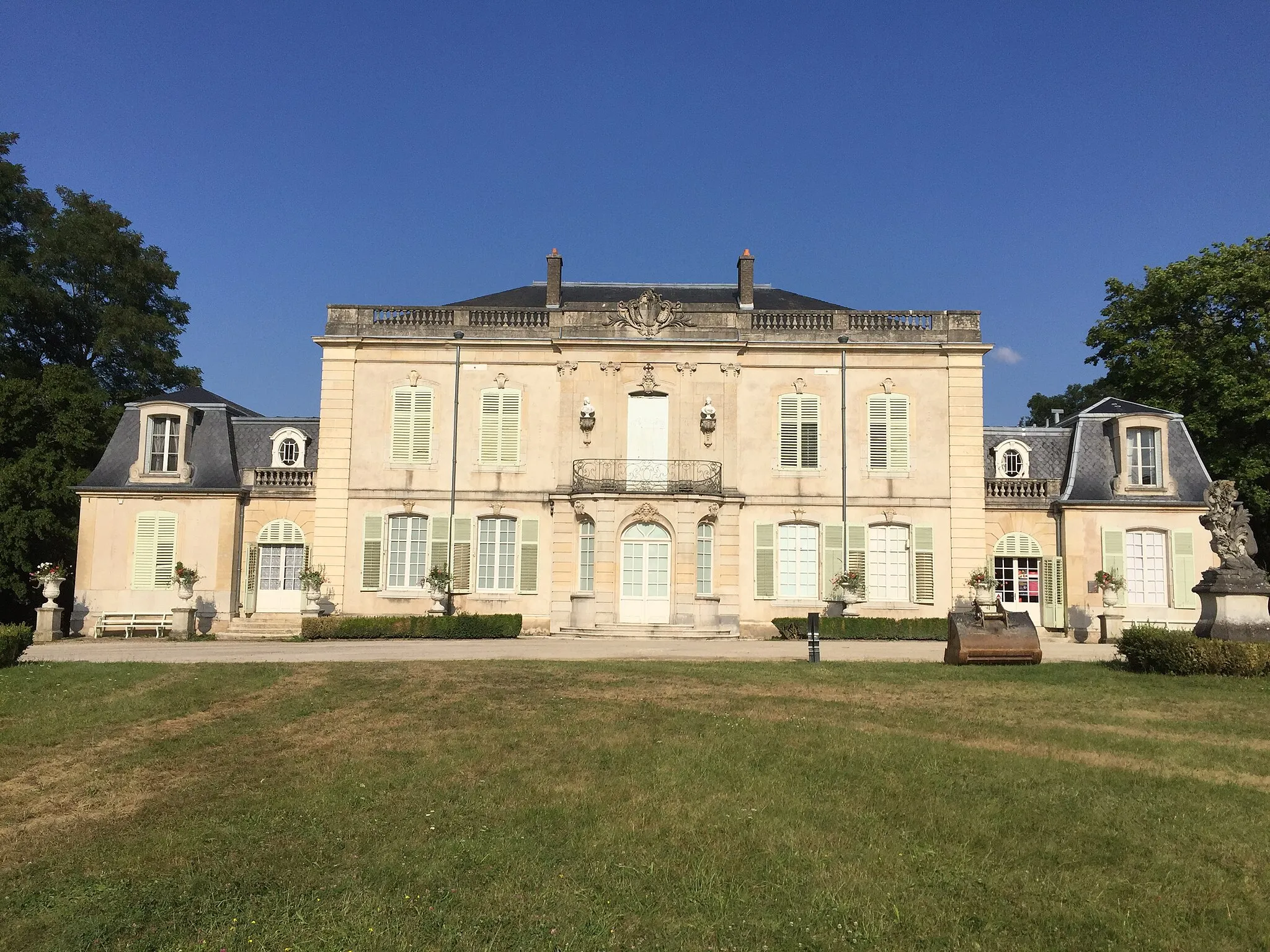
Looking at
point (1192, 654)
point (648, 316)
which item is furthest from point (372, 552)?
point (1192, 654)

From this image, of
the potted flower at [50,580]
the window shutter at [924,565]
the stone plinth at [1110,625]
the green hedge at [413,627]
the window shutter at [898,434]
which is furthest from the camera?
the window shutter at [898,434]

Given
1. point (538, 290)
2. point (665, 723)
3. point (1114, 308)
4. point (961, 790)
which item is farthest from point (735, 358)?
point (961, 790)

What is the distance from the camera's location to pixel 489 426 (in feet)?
85.3

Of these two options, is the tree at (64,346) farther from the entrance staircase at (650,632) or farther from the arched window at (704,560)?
the arched window at (704,560)

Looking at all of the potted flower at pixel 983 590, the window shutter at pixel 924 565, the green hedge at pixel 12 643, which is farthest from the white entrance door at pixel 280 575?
the potted flower at pixel 983 590

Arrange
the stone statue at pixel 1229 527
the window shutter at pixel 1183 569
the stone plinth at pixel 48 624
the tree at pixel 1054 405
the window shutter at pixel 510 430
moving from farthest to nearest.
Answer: the tree at pixel 1054 405, the window shutter at pixel 510 430, the window shutter at pixel 1183 569, the stone plinth at pixel 48 624, the stone statue at pixel 1229 527

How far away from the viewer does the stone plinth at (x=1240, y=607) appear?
1412 centimetres

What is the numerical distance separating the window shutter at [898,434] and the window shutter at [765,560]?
3.68 m

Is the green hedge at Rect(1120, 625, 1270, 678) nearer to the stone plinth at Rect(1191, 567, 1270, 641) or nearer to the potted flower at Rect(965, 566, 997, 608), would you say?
the stone plinth at Rect(1191, 567, 1270, 641)

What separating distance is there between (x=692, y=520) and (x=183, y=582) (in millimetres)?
12796

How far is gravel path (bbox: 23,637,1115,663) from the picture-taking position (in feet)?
55.6

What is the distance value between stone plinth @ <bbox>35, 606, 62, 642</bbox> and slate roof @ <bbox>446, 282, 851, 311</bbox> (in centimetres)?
1310

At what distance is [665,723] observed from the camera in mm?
10109

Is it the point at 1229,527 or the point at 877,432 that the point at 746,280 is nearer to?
the point at 877,432
